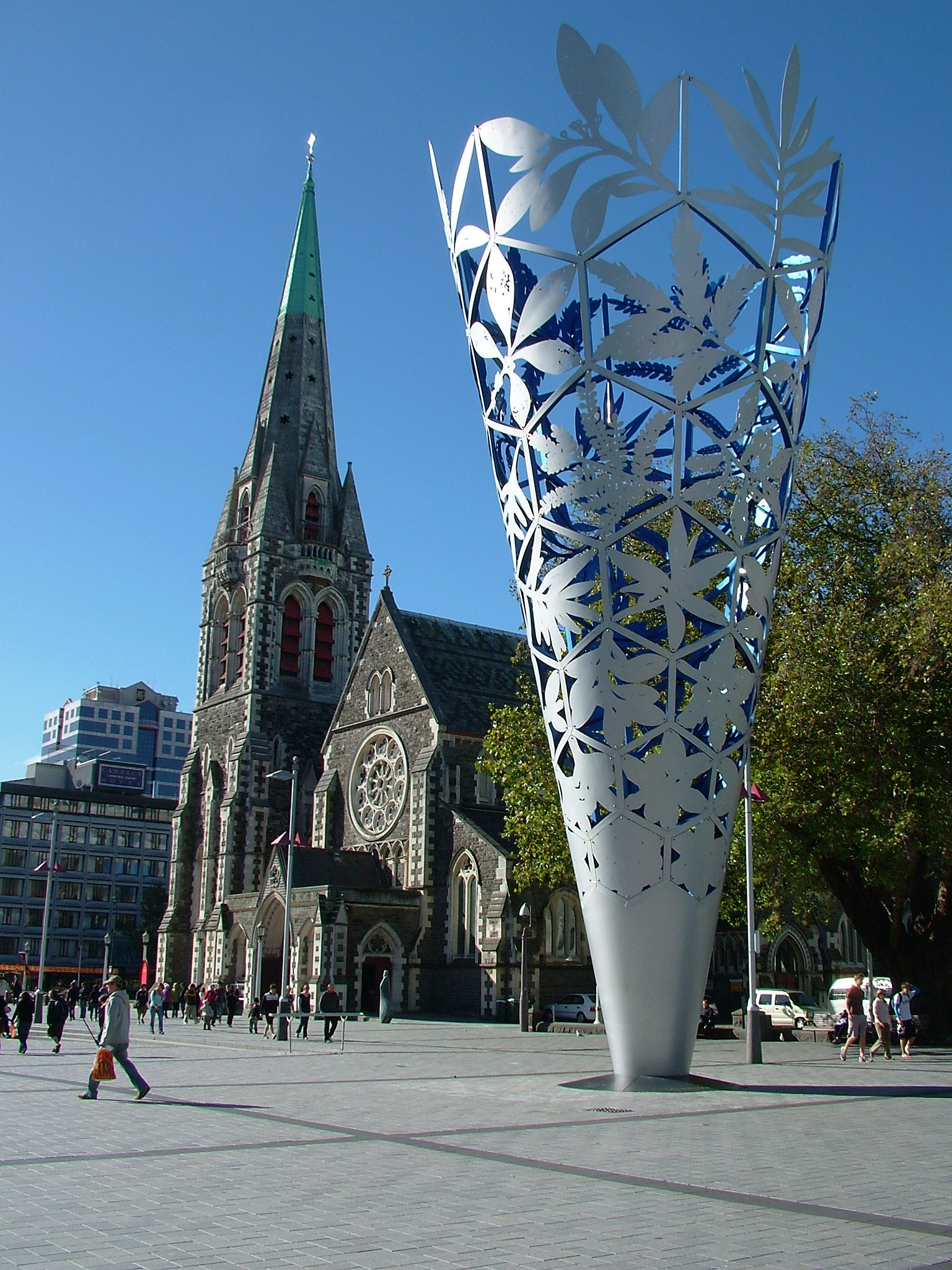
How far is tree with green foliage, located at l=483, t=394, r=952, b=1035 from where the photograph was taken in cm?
2559

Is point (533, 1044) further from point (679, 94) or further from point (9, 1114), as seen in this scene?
point (679, 94)

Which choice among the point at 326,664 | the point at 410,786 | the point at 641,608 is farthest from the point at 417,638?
the point at 641,608

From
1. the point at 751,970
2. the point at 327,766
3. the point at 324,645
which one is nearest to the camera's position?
the point at 751,970

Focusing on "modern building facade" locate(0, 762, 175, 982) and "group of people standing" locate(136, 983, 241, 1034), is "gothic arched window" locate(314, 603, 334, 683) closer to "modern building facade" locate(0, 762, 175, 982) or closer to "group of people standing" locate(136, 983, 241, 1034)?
"group of people standing" locate(136, 983, 241, 1034)

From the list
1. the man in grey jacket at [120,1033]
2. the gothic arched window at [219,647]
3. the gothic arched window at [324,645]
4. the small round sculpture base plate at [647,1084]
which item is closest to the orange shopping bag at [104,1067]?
the man in grey jacket at [120,1033]

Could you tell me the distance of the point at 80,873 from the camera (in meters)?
101

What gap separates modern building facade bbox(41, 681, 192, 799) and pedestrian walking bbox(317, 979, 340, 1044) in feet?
471

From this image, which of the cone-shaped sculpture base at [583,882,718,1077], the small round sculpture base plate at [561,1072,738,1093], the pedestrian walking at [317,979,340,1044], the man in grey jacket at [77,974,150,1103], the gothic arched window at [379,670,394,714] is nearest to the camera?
the man in grey jacket at [77,974,150,1103]

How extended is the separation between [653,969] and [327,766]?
136ft

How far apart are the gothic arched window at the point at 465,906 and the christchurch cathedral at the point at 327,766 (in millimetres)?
74

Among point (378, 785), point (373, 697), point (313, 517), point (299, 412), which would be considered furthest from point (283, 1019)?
point (299, 412)

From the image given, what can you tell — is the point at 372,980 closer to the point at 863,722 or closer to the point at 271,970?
the point at 271,970

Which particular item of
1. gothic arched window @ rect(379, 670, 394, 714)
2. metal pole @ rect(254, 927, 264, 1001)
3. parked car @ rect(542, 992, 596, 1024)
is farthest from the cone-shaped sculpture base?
gothic arched window @ rect(379, 670, 394, 714)

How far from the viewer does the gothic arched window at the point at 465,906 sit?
46969mm
